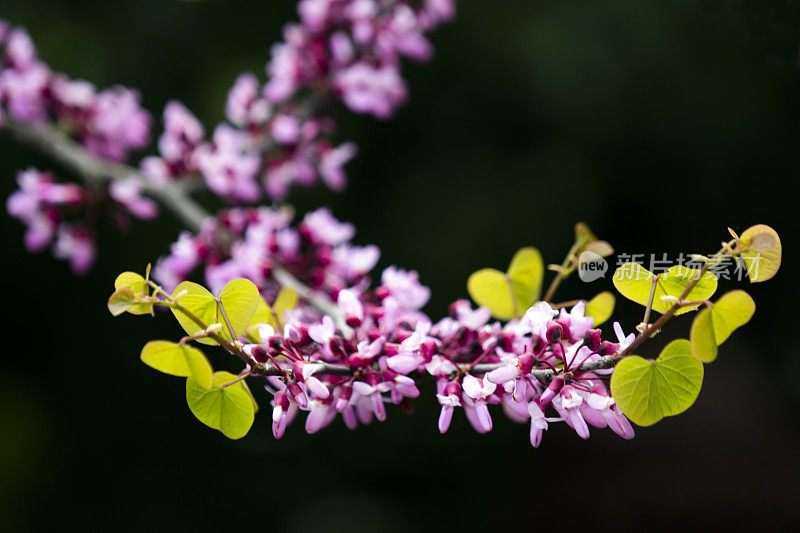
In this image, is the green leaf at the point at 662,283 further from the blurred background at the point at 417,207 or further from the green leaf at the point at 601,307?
the blurred background at the point at 417,207

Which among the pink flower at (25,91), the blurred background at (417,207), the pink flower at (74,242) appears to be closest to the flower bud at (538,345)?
the pink flower at (74,242)

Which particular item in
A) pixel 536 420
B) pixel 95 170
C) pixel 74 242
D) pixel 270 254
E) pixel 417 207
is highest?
pixel 417 207

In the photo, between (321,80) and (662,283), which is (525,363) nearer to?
(662,283)

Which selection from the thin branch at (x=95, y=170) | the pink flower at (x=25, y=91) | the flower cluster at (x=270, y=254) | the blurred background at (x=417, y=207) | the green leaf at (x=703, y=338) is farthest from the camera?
the blurred background at (x=417, y=207)

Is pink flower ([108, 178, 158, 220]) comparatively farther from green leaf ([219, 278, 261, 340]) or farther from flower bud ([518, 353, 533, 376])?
flower bud ([518, 353, 533, 376])

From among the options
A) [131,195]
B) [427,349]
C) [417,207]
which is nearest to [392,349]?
[427,349]

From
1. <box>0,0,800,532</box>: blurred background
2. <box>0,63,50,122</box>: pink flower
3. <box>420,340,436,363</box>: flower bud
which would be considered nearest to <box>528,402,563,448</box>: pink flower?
<box>420,340,436,363</box>: flower bud
